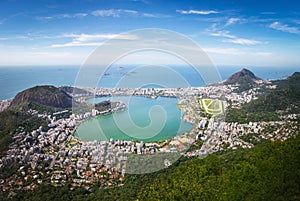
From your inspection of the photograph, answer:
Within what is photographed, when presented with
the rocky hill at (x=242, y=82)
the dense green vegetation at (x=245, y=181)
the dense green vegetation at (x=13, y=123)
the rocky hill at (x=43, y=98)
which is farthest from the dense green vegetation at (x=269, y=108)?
the rocky hill at (x=43, y=98)

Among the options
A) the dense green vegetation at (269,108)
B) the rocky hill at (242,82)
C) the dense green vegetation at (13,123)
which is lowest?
the dense green vegetation at (13,123)

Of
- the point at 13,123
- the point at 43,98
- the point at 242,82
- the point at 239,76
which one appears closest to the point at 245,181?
the point at 13,123

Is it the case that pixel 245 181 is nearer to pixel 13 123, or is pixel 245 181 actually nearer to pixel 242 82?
pixel 13 123

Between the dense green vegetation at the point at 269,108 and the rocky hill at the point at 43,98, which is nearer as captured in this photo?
the dense green vegetation at the point at 269,108

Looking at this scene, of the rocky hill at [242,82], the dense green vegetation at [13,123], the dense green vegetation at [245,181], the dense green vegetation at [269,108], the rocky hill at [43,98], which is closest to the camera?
the dense green vegetation at [245,181]

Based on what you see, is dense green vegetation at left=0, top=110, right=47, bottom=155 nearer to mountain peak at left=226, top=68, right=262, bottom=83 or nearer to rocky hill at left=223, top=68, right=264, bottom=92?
rocky hill at left=223, top=68, right=264, bottom=92

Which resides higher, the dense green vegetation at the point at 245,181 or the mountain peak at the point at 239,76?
the mountain peak at the point at 239,76

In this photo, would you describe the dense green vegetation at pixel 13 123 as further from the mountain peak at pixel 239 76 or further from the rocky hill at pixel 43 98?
the mountain peak at pixel 239 76

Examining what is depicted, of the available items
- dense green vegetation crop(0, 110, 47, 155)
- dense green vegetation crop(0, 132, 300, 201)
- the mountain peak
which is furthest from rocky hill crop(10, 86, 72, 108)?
the mountain peak

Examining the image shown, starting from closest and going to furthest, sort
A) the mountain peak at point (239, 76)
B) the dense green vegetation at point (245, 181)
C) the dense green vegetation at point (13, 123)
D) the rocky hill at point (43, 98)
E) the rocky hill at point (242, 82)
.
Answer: the dense green vegetation at point (245, 181), the dense green vegetation at point (13, 123), the rocky hill at point (43, 98), the rocky hill at point (242, 82), the mountain peak at point (239, 76)
